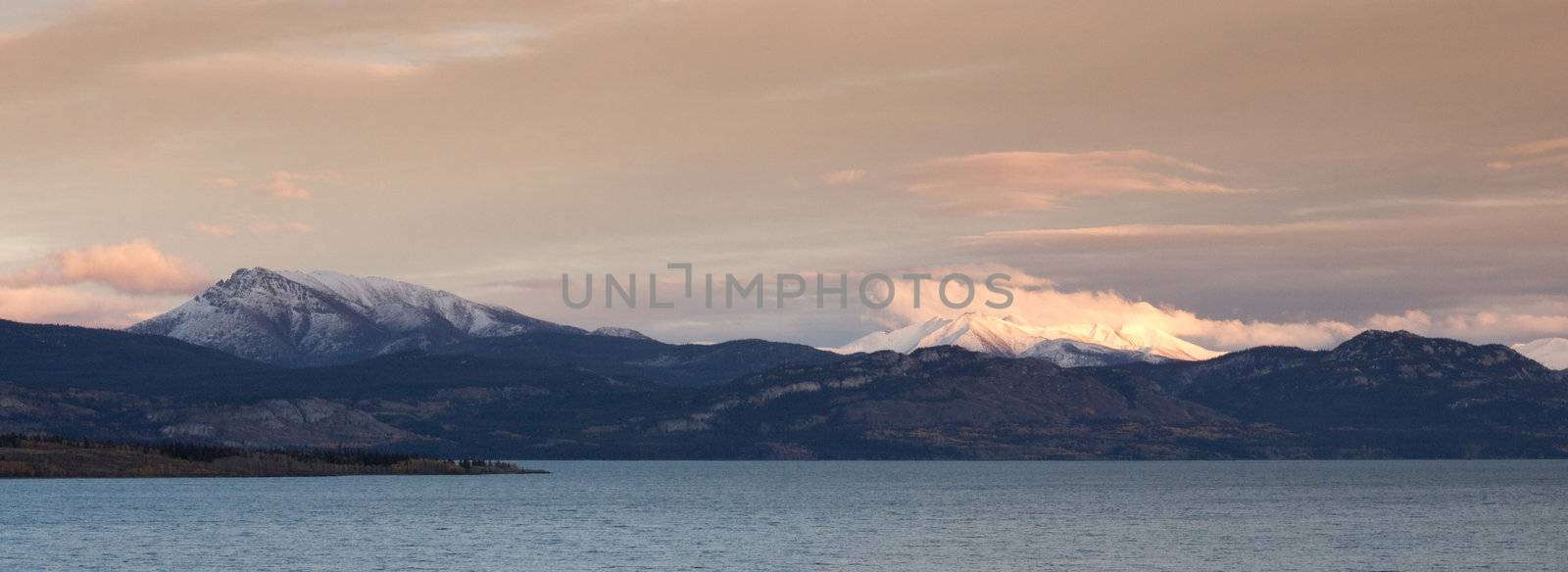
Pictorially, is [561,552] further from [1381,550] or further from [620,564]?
[1381,550]

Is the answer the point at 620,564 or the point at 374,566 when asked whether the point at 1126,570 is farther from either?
the point at 374,566

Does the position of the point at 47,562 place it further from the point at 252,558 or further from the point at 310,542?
the point at 310,542

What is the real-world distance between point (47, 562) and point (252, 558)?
1709 cm

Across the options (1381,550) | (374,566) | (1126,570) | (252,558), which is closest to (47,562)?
(252,558)

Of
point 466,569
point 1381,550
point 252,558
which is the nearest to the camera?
point 466,569

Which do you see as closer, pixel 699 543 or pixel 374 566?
pixel 374 566

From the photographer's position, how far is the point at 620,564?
158 m

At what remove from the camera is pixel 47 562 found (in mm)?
157250

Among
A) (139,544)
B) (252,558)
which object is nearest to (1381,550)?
(252,558)

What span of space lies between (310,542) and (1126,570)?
81.3m

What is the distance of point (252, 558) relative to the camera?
163125 mm

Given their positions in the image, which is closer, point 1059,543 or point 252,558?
point 252,558

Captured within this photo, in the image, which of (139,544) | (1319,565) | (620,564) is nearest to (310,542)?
(139,544)

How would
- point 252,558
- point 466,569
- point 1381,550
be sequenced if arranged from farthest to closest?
point 1381,550 → point 252,558 → point 466,569
